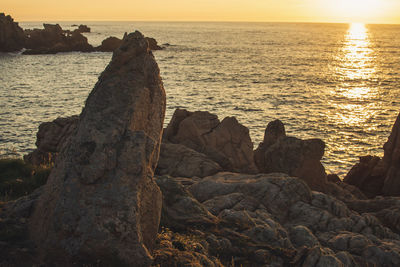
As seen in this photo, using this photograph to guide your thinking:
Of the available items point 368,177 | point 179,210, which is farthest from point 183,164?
point 368,177

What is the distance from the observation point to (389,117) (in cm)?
5481

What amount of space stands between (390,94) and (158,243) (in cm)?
7480

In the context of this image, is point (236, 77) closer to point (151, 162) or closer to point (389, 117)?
point (389, 117)

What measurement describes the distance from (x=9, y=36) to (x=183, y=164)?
497 ft

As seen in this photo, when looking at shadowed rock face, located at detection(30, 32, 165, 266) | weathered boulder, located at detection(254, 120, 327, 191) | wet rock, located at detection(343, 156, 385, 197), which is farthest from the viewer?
wet rock, located at detection(343, 156, 385, 197)

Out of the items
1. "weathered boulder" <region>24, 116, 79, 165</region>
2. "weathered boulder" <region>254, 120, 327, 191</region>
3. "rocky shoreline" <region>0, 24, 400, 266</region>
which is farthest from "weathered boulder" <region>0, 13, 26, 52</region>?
"rocky shoreline" <region>0, 24, 400, 266</region>

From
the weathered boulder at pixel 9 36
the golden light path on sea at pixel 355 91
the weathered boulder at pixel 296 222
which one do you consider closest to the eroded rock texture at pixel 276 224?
the weathered boulder at pixel 296 222

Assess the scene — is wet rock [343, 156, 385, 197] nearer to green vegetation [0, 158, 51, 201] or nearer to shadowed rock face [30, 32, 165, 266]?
green vegetation [0, 158, 51, 201]

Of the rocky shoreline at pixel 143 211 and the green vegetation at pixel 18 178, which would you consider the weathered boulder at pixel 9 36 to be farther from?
the rocky shoreline at pixel 143 211

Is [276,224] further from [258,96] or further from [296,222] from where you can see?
[258,96]

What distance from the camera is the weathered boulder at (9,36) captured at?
137125mm

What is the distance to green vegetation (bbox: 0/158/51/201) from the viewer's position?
49.6 feet

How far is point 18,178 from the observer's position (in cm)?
1694

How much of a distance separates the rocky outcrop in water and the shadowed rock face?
91.8 ft
